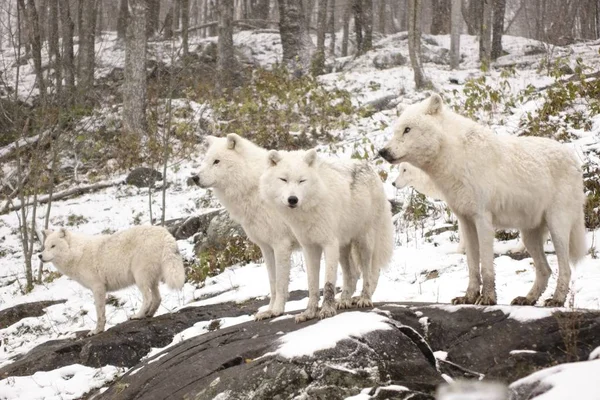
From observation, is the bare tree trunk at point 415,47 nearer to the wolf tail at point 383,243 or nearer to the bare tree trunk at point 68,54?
the bare tree trunk at point 68,54

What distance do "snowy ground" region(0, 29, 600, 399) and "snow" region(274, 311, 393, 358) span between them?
0.12 m

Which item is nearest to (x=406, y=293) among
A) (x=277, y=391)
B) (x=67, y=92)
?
(x=277, y=391)

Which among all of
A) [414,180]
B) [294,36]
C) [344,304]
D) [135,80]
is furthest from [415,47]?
[344,304]

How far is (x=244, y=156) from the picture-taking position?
Result: 23.8 ft

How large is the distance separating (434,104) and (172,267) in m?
4.22

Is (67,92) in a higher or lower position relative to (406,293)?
higher

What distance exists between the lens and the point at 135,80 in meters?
18.3

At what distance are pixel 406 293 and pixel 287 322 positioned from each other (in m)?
2.78

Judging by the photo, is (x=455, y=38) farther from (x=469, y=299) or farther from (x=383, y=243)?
(x=469, y=299)

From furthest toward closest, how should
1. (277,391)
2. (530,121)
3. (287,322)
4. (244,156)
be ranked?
(530,121) → (244,156) → (287,322) → (277,391)

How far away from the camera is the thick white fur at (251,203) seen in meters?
6.36

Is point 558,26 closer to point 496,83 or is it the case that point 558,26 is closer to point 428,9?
point 496,83

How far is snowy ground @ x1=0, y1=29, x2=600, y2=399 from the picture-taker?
23.3 feet

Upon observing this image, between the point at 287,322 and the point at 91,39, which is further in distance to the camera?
the point at 91,39
